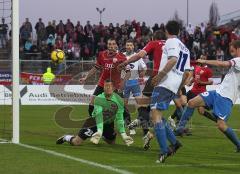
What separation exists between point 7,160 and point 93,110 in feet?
10.7

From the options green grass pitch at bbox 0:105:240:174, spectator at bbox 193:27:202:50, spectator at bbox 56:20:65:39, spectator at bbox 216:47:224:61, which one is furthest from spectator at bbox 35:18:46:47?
green grass pitch at bbox 0:105:240:174

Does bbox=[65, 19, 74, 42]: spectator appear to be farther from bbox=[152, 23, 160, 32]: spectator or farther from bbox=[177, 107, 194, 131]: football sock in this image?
bbox=[177, 107, 194, 131]: football sock

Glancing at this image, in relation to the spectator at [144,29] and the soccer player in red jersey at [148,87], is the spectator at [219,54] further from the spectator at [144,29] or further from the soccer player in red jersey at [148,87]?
the soccer player in red jersey at [148,87]

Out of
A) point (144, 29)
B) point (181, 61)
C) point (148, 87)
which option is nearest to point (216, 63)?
point (181, 61)

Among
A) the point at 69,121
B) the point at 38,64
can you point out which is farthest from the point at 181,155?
the point at 38,64

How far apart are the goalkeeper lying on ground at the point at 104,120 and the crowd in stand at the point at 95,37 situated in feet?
66.9

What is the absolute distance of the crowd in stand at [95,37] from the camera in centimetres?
3422

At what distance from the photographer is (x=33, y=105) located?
28.4 meters

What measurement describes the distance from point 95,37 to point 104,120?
23595mm

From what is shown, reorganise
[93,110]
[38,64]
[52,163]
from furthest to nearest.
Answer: [38,64] < [93,110] < [52,163]

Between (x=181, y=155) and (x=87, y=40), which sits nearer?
(x=181, y=155)

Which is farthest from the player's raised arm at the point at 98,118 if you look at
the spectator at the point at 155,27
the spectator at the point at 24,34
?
the spectator at the point at 155,27

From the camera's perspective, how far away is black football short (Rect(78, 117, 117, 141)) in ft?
40.1

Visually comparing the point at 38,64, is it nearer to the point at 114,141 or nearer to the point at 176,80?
the point at 114,141
